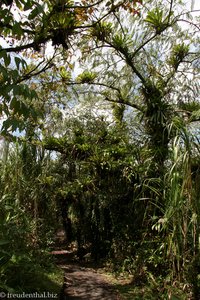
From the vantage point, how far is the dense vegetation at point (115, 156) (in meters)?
3.90

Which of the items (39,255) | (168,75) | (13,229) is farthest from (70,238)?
(13,229)

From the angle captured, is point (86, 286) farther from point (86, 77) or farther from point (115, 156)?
point (86, 77)

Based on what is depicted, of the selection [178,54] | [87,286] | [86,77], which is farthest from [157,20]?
[87,286]

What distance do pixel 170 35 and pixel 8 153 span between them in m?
3.87

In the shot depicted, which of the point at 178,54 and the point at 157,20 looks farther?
the point at 178,54

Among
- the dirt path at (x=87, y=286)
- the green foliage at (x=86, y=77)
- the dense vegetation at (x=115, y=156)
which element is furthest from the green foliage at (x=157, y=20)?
the dirt path at (x=87, y=286)

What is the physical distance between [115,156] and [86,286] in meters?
2.73

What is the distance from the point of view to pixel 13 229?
3.99m

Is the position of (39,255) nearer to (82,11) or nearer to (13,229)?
(13,229)

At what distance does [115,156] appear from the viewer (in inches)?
285

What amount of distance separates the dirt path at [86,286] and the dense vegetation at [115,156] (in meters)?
0.42

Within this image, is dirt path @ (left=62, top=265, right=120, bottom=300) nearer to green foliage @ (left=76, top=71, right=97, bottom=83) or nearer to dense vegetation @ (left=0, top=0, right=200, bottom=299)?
dense vegetation @ (left=0, top=0, right=200, bottom=299)

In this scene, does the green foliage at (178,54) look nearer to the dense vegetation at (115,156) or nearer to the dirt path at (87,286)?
the dense vegetation at (115,156)

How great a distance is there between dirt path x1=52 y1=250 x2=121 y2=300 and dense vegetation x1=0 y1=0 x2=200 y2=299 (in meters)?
0.42
